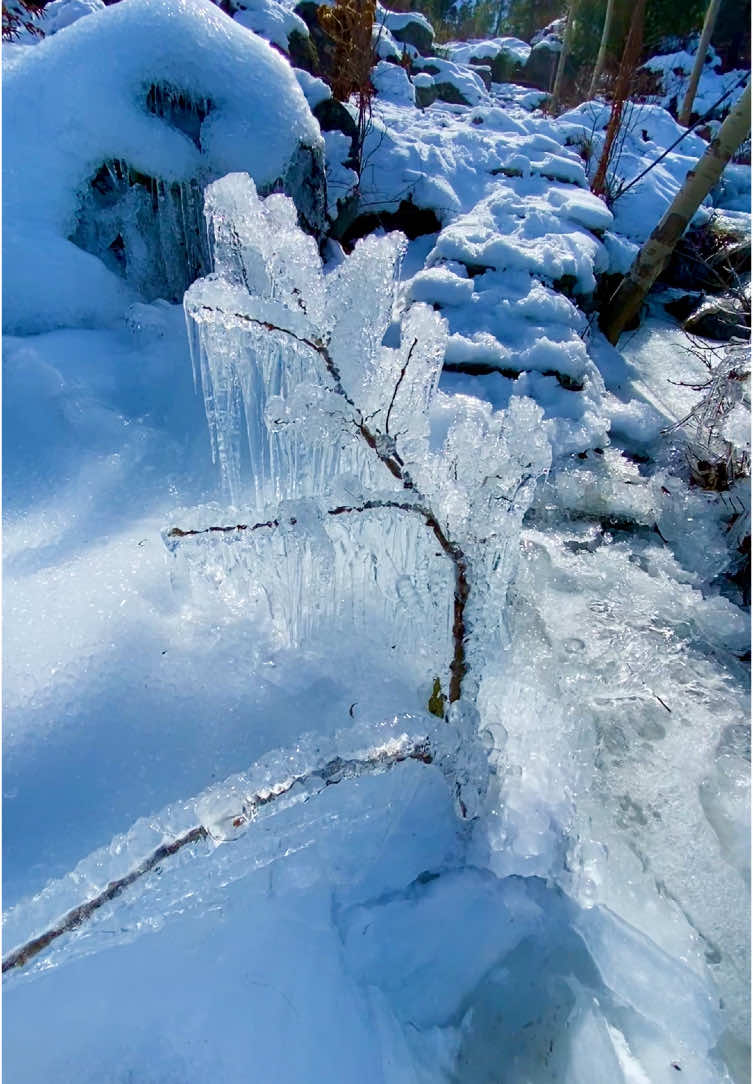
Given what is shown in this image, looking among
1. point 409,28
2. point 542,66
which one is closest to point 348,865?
point 409,28

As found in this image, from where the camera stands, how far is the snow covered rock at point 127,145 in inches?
124

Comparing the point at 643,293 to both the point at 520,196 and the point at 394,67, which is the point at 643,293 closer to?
the point at 520,196

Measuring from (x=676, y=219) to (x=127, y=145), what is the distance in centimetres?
351

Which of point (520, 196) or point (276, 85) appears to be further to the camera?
point (520, 196)

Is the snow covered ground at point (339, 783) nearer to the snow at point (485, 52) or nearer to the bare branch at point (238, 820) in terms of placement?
the bare branch at point (238, 820)

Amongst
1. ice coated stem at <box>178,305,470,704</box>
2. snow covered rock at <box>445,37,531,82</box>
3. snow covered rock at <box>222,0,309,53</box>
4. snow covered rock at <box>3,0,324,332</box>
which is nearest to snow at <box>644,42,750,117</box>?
snow covered rock at <box>445,37,531,82</box>

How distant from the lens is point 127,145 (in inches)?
126

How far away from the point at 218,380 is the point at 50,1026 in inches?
66.2

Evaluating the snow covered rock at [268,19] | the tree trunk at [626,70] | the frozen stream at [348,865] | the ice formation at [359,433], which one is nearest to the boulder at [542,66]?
the tree trunk at [626,70]

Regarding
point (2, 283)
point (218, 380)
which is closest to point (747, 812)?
point (218, 380)

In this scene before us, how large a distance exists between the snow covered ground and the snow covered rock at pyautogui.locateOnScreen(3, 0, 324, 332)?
35 centimetres

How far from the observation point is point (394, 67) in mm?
7820

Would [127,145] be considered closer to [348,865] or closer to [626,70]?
[348,865]

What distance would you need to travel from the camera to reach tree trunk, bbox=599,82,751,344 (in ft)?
11.8
